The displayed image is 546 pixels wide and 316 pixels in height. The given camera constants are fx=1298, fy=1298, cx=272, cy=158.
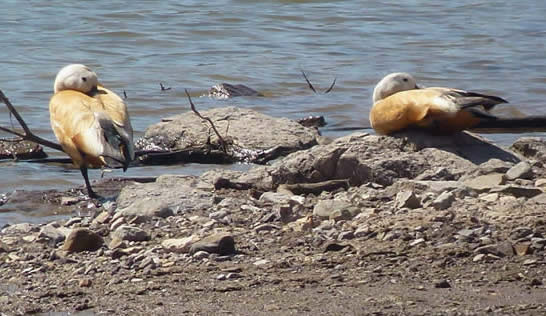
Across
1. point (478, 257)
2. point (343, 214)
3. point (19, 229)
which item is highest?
point (478, 257)

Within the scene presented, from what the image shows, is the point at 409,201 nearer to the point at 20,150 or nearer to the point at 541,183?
the point at 541,183

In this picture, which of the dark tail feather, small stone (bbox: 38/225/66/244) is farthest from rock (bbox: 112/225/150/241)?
the dark tail feather

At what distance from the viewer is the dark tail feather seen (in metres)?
10.8

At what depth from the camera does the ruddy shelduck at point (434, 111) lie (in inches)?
311

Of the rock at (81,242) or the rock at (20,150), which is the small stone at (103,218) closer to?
the rock at (81,242)

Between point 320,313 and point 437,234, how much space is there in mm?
1269

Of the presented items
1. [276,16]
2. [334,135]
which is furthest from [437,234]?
[276,16]

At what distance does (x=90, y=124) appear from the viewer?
333 inches

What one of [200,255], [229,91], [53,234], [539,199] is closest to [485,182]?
[539,199]

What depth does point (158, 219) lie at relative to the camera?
6941mm

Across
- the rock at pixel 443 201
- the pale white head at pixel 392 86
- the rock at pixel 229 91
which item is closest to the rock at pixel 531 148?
the pale white head at pixel 392 86

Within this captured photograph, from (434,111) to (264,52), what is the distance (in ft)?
29.7

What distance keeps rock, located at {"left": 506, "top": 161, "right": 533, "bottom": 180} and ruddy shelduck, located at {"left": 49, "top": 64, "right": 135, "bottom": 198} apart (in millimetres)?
2426

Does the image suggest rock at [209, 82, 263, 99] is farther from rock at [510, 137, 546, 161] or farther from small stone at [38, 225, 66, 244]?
small stone at [38, 225, 66, 244]
